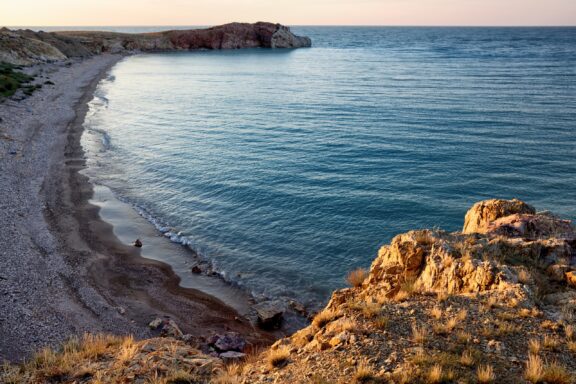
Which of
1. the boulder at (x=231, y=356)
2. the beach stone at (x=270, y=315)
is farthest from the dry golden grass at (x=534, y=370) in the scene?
the beach stone at (x=270, y=315)

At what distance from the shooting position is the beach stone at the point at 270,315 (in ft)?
52.0

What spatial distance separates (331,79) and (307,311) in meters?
60.3

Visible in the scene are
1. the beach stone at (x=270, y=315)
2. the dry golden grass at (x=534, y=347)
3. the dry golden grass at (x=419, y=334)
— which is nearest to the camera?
the dry golden grass at (x=534, y=347)

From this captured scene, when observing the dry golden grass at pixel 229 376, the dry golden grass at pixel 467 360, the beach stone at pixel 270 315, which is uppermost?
the dry golden grass at pixel 467 360

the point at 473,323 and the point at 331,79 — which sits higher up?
the point at 331,79

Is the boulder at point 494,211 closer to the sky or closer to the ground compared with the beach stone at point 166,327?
closer to the sky

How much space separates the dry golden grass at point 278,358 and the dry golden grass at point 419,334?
265 centimetres

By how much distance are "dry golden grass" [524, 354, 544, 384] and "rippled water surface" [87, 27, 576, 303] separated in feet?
32.7

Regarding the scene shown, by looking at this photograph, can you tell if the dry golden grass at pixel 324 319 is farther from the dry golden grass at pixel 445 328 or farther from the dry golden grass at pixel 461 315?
the dry golden grass at pixel 461 315

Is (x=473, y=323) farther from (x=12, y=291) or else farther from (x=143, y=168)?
(x=143, y=168)

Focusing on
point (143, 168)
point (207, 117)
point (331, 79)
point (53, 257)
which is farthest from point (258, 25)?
point (53, 257)

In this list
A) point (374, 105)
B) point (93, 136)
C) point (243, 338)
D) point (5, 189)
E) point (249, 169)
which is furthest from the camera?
point (374, 105)

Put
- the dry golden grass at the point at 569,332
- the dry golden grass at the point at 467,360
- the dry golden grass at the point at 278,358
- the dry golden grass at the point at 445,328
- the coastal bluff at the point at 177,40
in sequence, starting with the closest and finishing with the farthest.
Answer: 1. the dry golden grass at the point at 467,360
2. the dry golden grass at the point at 569,332
3. the dry golden grass at the point at 445,328
4. the dry golden grass at the point at 278,358
5. the coastal bluff at the point at 177,40

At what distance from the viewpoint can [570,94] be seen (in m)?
51.2
